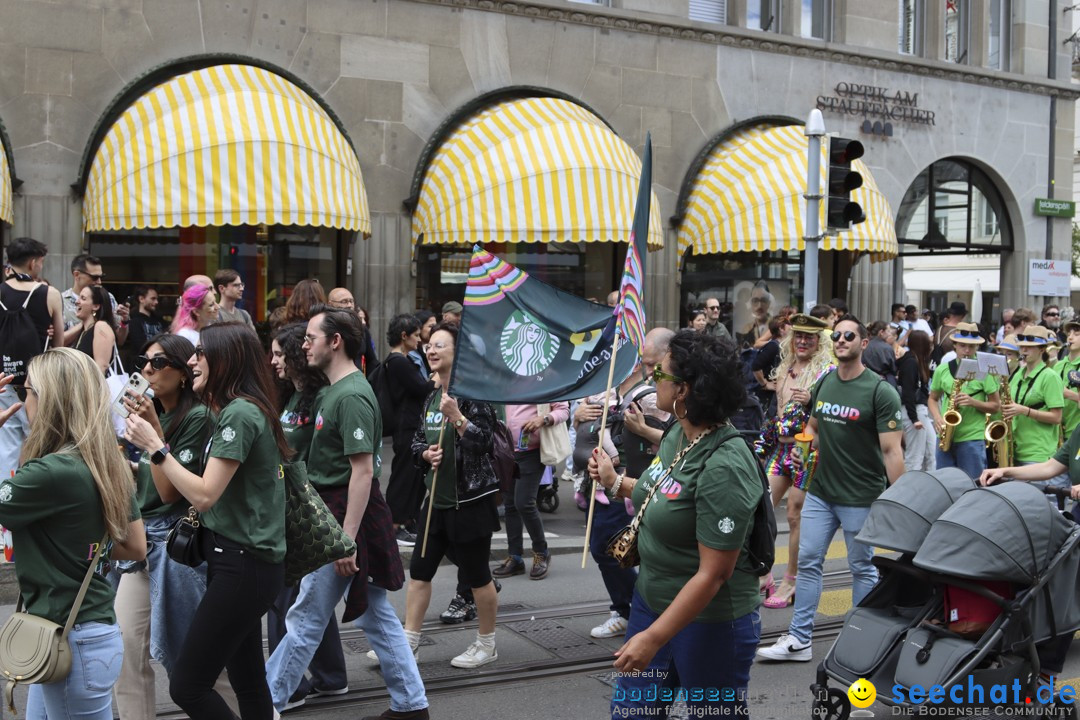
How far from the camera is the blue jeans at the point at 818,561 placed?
6199 millimetres

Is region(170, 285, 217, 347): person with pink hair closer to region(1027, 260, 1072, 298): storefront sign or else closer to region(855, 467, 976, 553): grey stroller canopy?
region(855, 467, 976, 553): grey stroller canopy

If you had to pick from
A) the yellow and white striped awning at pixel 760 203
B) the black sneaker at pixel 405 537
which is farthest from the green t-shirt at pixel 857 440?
the yellow and white striped awning at pixel 760 203

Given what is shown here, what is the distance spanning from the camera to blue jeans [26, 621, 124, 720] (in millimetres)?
3602

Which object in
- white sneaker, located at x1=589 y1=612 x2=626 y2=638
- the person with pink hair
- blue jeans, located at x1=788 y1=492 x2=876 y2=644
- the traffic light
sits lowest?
white sneaker, located at x1=589 y1=612 x2=626 y2=638

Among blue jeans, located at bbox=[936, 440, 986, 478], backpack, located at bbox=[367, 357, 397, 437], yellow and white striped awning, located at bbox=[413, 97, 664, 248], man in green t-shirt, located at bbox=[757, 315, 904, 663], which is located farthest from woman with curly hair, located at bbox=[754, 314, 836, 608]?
yellow and white striped awning, located at bbox=[413, 97, 664, 248]

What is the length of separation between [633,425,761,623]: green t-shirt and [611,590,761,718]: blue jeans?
0.05m

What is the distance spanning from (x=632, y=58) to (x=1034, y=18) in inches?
386

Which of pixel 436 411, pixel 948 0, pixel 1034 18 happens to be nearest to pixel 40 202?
pixel 436 411

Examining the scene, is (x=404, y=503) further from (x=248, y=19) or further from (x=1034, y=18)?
(x=1034, y=18)

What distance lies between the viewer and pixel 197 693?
161 inches

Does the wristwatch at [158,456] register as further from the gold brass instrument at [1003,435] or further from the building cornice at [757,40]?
the building cornice at [757,40]

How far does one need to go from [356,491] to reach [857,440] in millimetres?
2900

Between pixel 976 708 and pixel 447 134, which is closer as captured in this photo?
pixel 976 708

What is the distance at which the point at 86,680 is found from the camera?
142 inches
